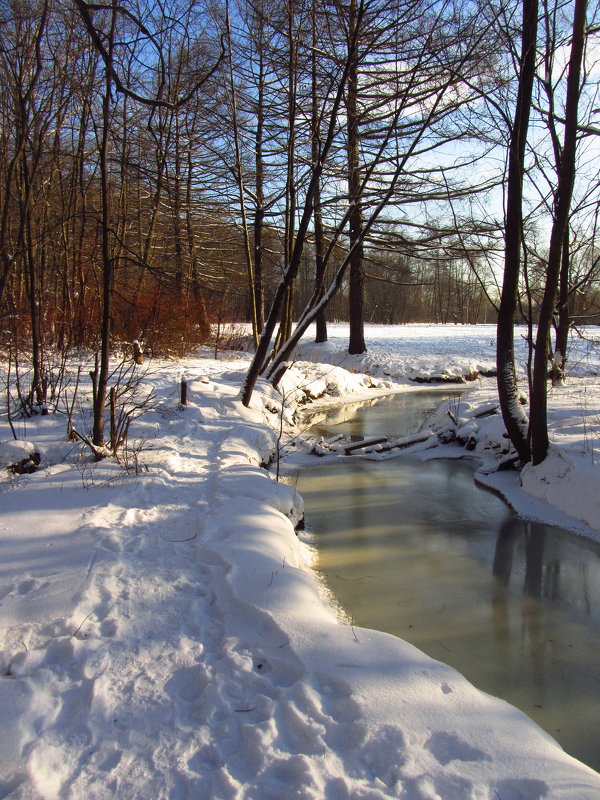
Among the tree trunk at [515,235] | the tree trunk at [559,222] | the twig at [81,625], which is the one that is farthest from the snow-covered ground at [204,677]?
the tree trunk at [515,235]

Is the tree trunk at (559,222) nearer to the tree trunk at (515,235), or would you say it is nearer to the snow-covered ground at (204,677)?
the tree trunk at (515,235)

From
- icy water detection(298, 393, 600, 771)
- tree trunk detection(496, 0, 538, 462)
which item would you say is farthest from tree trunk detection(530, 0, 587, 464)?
icy water detection(298, 393, 600, 771)

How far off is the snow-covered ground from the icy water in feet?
2.22

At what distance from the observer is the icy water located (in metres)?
3.31

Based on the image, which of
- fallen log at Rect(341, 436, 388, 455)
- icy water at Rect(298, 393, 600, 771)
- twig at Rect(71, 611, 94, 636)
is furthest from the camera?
fallen log at Rect(341, 436, 388, 455)

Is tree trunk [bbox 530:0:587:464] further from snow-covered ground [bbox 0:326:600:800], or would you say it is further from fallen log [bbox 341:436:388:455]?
snow-covered ground [bbox 0:326:600:800]

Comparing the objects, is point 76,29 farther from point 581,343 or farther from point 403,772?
point 581,343

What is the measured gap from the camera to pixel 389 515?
627 cm

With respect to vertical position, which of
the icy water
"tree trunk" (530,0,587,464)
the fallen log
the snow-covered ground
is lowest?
the icy water

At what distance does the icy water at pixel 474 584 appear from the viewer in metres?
3.31

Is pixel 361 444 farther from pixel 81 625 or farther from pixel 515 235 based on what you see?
pixel 81 625

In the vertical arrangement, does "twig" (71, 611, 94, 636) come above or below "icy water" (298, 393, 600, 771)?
above

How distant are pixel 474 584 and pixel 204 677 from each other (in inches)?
115

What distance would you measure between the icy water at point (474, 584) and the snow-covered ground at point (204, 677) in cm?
68
